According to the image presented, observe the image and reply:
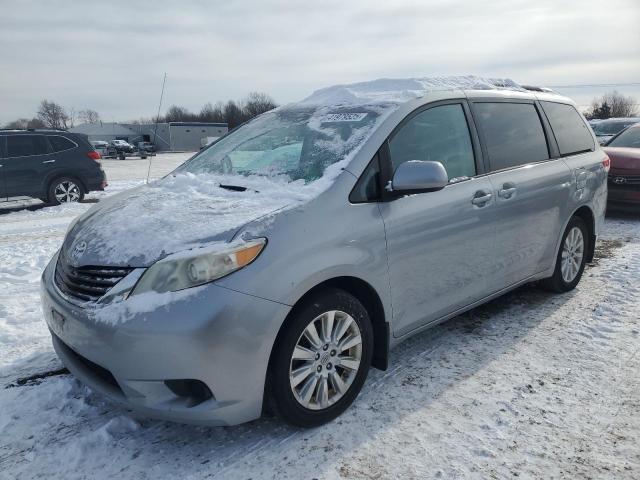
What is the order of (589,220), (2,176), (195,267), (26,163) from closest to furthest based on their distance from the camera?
(195,267) → (589,220) → (2,176) → (26,163)

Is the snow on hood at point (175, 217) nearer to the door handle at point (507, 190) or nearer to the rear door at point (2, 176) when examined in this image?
the door handle at point (507, 190)

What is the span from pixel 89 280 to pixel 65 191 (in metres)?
9.09

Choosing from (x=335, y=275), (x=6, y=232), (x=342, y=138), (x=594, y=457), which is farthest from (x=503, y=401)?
(x=6, y=232)

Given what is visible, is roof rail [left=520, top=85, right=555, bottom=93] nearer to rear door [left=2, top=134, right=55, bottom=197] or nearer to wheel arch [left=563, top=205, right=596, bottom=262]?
wheel arch [left=563, top=205, right=596, bottom=262]

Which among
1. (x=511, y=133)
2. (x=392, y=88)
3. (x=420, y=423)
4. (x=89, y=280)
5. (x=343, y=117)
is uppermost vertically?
(x=392, y=88)

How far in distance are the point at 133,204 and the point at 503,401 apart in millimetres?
2438

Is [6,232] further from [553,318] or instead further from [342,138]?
[553,318]

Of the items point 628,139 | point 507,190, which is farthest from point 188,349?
point 628,139

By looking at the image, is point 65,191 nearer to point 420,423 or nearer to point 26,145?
point 26,145

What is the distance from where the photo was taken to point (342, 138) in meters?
2.97

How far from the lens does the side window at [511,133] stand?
3559 millimetres

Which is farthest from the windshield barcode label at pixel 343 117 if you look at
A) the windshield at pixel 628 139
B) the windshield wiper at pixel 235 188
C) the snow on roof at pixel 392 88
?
the windshield at pixel 628 139

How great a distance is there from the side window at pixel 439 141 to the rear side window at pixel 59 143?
946cm

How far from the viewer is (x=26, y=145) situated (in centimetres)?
994
